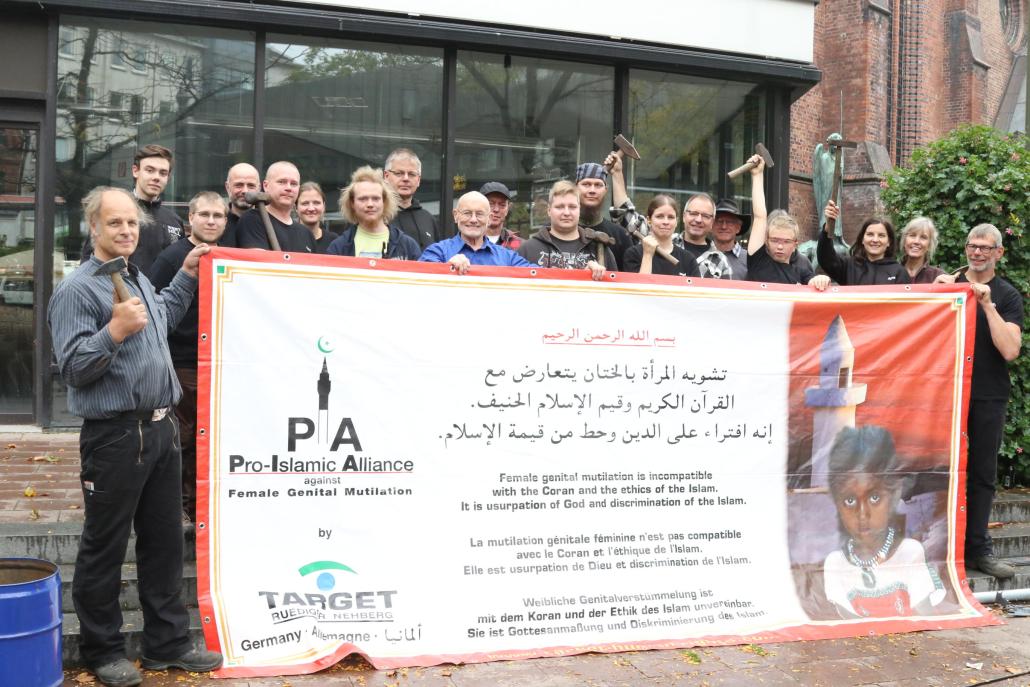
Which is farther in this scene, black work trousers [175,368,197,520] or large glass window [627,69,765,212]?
large glass window [627,69,765,212]

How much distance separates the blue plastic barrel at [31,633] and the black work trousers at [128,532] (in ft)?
0.77

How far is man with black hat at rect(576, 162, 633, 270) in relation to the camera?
6.48m

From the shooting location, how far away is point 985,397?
6.46m

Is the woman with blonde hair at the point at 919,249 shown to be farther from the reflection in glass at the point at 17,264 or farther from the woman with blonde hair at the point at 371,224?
the reflection in glass at the point at 17,264

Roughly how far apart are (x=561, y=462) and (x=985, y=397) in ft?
9.72

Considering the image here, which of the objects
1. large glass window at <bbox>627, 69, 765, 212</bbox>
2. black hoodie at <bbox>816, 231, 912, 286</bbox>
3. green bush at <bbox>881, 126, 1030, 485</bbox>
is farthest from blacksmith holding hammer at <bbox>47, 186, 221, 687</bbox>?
large glass window at <bbox>627, 69, 765, 212</bbox>

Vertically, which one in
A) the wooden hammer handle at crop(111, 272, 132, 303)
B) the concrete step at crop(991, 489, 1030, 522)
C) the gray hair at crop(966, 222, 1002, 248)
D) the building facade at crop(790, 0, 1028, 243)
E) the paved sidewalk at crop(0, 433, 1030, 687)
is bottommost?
the paved sidewalk at crop(0, 433, 1030, 687)

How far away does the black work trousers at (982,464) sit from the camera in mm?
6473

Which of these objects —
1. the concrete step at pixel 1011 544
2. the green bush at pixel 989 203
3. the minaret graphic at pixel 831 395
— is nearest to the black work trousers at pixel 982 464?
the concrete step at pixel 1011 544

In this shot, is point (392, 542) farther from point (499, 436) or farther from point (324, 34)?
point (324, 34)

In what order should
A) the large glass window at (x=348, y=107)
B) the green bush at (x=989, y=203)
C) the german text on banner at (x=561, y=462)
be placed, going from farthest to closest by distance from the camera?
the large glass window at (x=348, y=107) → the green bush at (x=989, y=203) → the german text on banner at (x=561, y=462)

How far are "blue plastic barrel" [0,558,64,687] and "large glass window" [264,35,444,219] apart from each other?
20.0ft

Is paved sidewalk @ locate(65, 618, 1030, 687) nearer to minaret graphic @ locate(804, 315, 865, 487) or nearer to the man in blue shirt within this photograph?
minaret graphic @ locate(804, 315, 865, 487)

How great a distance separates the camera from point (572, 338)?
548cm
